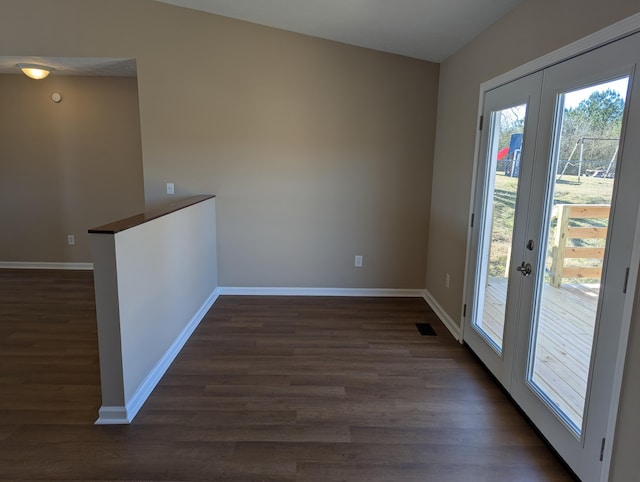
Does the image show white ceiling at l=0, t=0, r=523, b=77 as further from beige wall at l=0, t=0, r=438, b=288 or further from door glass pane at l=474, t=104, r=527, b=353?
door glass pane at l=474, t=104, r=527, b=353

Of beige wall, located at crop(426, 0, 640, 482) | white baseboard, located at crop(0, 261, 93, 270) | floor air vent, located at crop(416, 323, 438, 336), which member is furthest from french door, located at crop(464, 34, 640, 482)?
white baseboard, located at crop(0, 261, 93, 270)

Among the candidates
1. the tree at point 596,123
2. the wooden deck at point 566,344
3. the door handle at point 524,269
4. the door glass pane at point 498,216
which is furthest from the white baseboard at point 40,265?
the tree at point 596,123

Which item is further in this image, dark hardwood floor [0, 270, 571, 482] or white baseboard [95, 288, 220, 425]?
white baseboard [95, 288, 220, 425]

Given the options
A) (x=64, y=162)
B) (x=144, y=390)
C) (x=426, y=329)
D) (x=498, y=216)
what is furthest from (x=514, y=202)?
(x=64, y=162)

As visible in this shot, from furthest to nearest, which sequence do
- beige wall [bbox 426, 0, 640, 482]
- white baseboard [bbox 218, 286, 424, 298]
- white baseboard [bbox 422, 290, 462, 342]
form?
white baseboard [bbox 218, 286, 424, 298] → white baseboard [bbox 422, 290, 462, 342] → beige wall [bbox 426, 0, 640, 482]

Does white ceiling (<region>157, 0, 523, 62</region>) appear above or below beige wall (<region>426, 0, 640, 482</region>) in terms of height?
above

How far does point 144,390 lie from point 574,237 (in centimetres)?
252

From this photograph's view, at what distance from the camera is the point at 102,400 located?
223cm

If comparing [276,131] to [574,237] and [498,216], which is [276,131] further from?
[574,237]

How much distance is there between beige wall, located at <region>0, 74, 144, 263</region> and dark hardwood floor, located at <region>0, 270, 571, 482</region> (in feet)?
5.87

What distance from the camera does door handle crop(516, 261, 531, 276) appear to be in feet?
7.27

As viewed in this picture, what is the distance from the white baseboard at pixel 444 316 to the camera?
3.28 m

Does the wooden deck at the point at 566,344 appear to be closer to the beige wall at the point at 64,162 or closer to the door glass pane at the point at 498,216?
the door glass pane at the point at 498,216

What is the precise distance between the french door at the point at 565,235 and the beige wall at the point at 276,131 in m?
1.42
